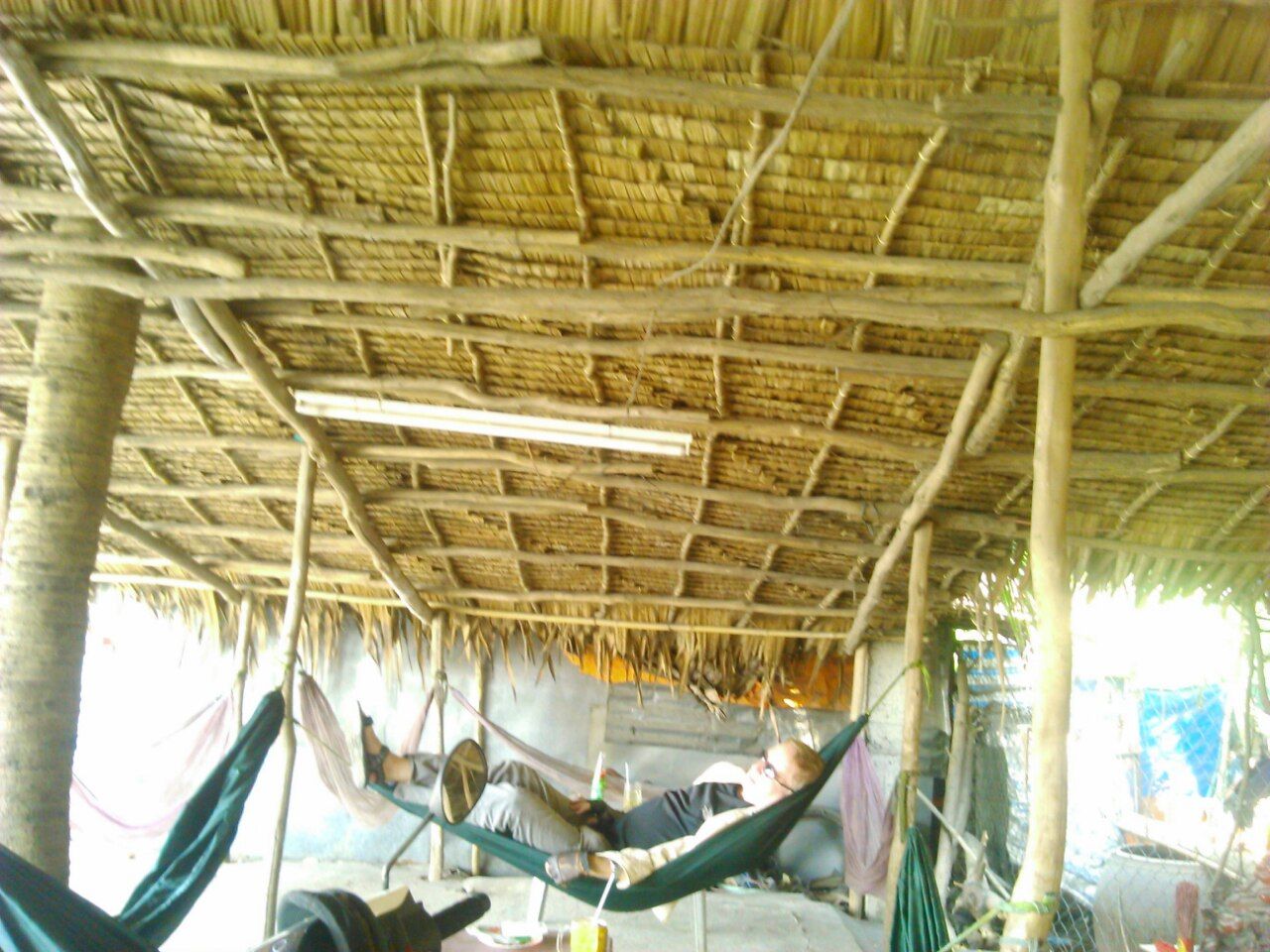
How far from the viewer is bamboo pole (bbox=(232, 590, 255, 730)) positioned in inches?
189

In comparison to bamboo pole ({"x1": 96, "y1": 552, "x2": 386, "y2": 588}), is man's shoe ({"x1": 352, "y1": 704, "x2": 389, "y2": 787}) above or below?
below

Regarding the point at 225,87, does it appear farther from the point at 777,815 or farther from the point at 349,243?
the point at 777,815

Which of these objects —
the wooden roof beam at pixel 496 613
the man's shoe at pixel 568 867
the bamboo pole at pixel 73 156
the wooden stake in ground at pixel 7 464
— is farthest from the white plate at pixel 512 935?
the wooden roof beam at pixel 496 613

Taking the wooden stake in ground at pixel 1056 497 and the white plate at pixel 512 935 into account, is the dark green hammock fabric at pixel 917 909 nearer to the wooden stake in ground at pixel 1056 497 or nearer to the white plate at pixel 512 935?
the wooden stake in ground at pixel 1056 497

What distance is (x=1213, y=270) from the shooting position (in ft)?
8.48

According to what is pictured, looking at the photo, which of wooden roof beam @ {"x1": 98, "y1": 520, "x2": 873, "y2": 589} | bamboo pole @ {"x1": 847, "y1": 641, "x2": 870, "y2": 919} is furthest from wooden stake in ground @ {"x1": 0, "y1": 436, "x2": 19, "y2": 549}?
bamboo pole @ {"x1": 847, "y1": 641, "x2": 870, "y2": 919}

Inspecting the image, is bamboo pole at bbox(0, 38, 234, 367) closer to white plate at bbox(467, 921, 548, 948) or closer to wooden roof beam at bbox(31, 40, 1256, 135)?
wooden roof beam at bbox(31, 40, 1256, 135)

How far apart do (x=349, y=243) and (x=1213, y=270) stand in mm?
2336

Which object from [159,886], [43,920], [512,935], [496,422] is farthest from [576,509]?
[43,920]

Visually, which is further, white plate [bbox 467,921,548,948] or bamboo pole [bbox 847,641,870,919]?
bamboo pole [bbox 847,641,870,919]

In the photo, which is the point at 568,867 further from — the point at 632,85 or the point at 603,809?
the point at 632,85

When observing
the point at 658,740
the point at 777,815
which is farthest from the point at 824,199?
the point at 658,740

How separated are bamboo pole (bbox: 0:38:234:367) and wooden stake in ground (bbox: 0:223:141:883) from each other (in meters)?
0.18

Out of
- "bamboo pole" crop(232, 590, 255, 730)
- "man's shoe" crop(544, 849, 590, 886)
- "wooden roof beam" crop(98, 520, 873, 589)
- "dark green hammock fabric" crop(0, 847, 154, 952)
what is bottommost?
"man's shoe" crop(544, 849, 590, 886)
